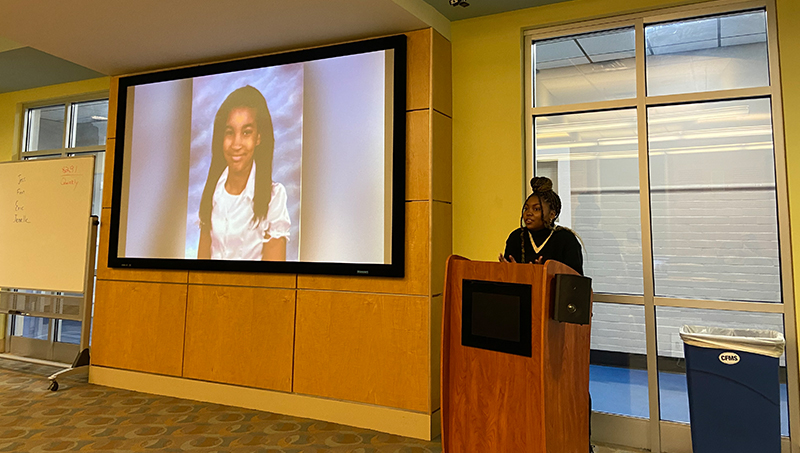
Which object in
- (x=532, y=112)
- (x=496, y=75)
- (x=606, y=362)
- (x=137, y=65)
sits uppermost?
(x=137, y=65)

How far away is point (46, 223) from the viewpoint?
487 centimetres

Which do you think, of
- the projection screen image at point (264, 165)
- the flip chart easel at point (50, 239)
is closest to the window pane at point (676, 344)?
the projection screen image at point (264, 165)

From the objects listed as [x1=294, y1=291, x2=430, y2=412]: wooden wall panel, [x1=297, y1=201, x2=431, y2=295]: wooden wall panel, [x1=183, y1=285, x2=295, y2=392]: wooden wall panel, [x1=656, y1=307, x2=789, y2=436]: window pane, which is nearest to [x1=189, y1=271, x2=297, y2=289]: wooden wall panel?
[x1=183, y1=285, x2=295, y2=392]: wooden wall panel

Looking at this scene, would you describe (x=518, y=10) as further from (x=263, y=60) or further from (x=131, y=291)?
(x=131, y=291)

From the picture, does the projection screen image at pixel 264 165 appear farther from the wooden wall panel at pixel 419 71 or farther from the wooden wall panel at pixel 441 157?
the wooden wall panel at pixel 441 157

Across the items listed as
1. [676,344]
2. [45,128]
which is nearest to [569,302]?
[676,344]

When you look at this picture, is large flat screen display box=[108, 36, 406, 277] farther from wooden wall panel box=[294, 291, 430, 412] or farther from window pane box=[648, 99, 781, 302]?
window pane box=[648, 99, 781, 302]

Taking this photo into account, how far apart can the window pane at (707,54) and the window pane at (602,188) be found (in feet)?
1.13

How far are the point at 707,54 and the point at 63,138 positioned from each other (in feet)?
20.7

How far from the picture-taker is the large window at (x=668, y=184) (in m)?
3.22

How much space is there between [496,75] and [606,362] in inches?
85.9

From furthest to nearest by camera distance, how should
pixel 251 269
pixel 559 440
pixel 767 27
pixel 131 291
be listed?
pixel 131 291, pixel 251 269, pixel 767 27, pixel 559 440

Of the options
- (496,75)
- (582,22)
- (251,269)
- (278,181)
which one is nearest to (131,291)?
(251,269)

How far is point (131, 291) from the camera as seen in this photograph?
4539mm
